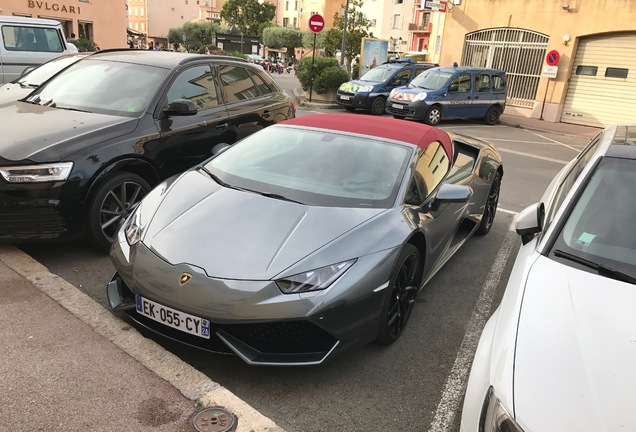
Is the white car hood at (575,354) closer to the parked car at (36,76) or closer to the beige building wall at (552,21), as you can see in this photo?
the parked car at (36,76)

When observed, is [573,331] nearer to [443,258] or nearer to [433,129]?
[443,258]

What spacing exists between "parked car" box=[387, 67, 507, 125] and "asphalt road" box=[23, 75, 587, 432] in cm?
1038

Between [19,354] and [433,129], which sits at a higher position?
[433,129]

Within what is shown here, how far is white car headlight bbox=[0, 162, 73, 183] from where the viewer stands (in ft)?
12.1

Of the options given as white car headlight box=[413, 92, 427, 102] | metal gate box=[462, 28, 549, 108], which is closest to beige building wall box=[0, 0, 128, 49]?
metal gate box=[462, 28, 549, 108]

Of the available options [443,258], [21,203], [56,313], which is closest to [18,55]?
[21,203]

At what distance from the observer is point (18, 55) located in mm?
11469

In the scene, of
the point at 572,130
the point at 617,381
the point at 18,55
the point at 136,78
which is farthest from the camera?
the point at 572,130

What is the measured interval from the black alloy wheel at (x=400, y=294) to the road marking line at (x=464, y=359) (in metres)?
0.42

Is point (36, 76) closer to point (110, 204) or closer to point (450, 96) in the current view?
point (110, 204)

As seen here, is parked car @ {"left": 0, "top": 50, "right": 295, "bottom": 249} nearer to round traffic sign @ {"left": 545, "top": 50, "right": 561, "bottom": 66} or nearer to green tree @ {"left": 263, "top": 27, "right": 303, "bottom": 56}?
round traffic sign @ {"left": 545, "top": 50, "right": 561, "bottom": 66}

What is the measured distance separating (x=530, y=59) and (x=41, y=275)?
66.8ft

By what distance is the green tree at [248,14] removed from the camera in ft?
270

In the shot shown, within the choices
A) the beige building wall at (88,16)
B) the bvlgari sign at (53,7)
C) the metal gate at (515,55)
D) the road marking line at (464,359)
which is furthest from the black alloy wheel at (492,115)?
the bvlgari sign at (53,7)
